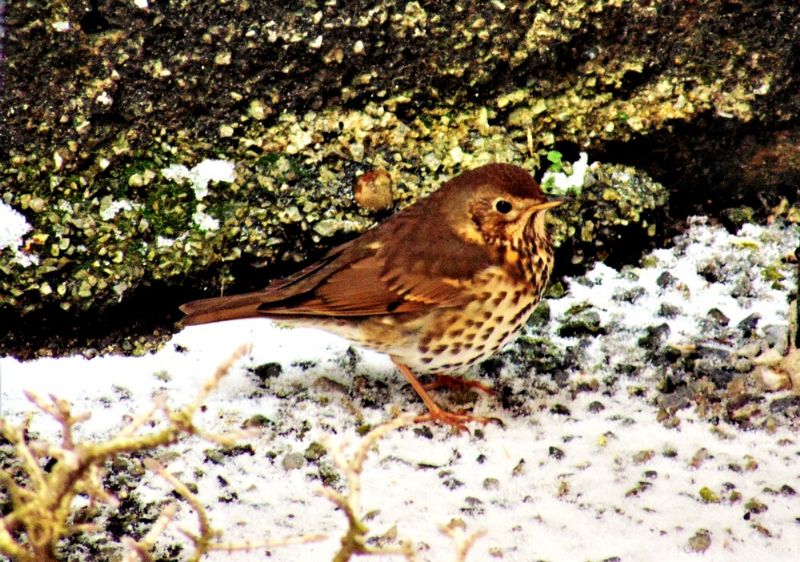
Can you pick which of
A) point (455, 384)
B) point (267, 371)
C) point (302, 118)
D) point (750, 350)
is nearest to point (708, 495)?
point (750, 350)

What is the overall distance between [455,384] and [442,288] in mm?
554

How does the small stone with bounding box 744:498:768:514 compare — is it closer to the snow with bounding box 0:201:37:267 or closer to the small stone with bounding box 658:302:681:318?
the small stone with bounding box 658:302:681:318

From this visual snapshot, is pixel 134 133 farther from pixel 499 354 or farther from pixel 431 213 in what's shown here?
pixel 499 354

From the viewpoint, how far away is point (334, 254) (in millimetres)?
4270

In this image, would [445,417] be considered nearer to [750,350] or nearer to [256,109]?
[750,350]

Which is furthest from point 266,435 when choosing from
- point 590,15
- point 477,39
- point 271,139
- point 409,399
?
point 590,15

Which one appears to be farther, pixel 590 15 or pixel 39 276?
pixel 590 15

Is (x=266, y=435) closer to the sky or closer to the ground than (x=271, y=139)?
closer to the ground

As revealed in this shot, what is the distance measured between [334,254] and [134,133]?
39.6 inches

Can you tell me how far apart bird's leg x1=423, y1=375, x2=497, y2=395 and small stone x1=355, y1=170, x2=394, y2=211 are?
80 cm

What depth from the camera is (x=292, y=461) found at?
12.6ft

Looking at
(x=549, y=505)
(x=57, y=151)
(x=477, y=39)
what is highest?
(x=477, y=39)

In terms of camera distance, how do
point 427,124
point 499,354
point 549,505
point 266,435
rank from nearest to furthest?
point 549,505, point 266,435, point 499,354, point 427,124

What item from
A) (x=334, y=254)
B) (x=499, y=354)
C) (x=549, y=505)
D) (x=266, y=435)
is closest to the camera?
(x=549, y=505)
